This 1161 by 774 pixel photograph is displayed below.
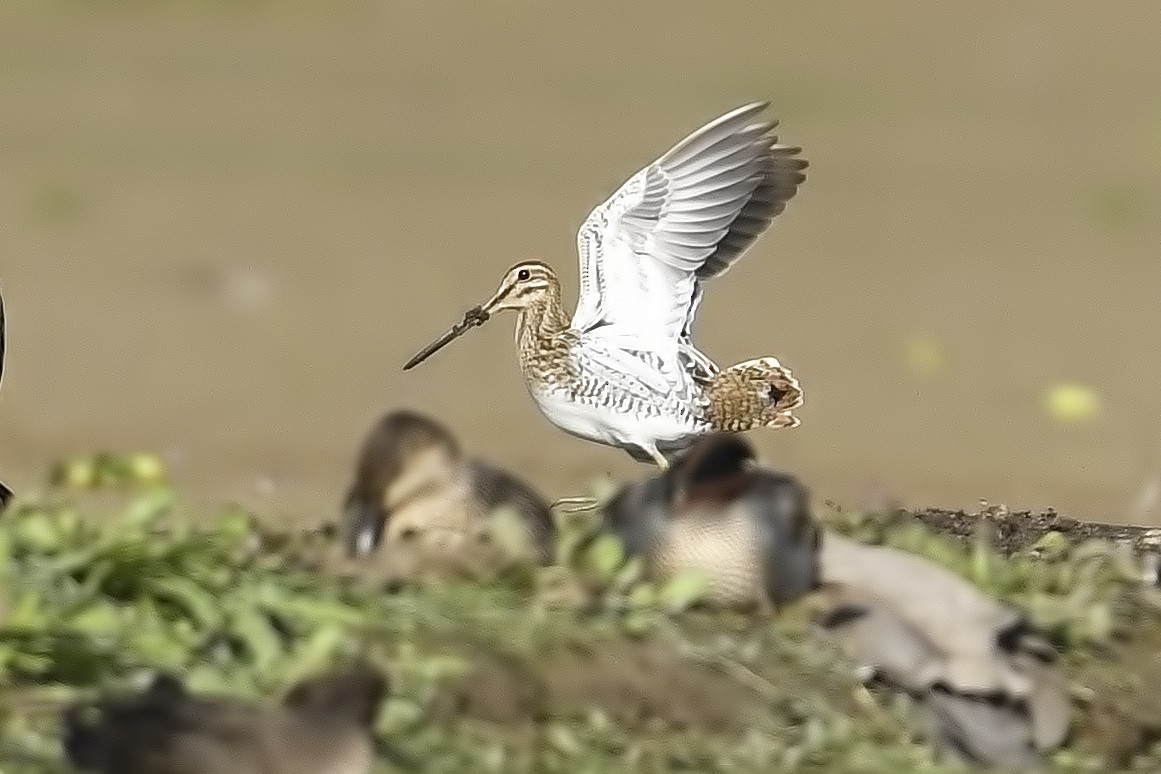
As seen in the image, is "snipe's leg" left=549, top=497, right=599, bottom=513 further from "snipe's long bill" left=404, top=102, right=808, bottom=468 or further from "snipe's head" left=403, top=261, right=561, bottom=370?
"snipe's head" left=403, top=261, right=561, bottom=370

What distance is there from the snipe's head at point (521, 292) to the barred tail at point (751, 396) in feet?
2.19

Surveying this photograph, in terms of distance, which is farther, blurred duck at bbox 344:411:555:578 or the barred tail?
the barred tail

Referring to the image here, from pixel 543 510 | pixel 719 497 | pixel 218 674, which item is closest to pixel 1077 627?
pixel 719 497

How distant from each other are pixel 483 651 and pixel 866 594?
0.72 m

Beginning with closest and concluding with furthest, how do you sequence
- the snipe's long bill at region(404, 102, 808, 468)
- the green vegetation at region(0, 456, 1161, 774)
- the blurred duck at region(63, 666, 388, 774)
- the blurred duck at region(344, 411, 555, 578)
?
1. the blurred duck at region(63, 666, 388, 774)
2. the green vegetation at region(0, 456, 1161, 774)
3. the blurred duck at region(344, 411, 555, 578)
4. the snipe's long bill at region(404, 102, 808, 468)

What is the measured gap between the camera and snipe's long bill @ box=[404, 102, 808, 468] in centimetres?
711

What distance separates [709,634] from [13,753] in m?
1.17

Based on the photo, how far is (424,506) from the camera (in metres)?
3.78

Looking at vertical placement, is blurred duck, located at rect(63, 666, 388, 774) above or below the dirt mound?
below

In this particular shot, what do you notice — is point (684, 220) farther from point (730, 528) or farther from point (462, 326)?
point (730, 528)

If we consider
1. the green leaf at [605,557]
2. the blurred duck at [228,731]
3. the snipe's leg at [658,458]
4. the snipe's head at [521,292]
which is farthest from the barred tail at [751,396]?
the blurred duck at [228,731]

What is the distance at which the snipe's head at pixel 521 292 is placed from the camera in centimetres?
769

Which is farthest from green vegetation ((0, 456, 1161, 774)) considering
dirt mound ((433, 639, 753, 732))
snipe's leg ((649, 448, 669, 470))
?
snipe's leg ((649, 448, 669, 470))

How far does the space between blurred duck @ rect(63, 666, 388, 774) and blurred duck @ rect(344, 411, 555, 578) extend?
2.89 ft
